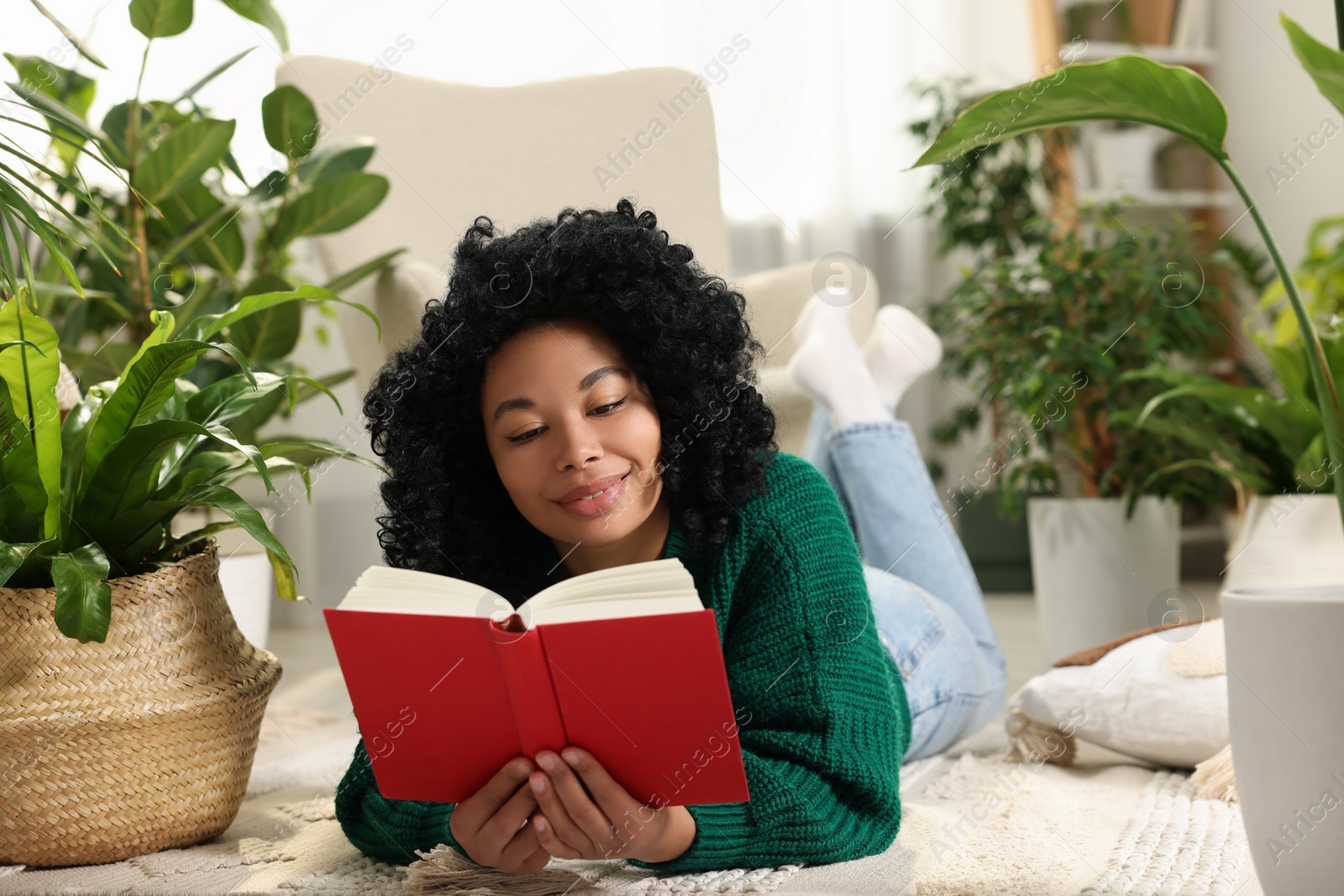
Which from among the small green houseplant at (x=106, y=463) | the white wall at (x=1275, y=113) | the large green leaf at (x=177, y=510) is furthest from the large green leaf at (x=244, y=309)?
the white wall at (x=1275, y=113)

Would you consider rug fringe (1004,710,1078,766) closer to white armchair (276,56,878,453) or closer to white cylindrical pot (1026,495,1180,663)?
white armchair (276,56,878,453)

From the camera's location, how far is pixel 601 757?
26.0 inches

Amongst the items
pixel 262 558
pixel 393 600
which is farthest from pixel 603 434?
pixel 262 558

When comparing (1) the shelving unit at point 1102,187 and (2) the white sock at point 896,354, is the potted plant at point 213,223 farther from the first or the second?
(1) the shelving unit at point 1102,187

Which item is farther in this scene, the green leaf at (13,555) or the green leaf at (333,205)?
the green leaf at (333,205)

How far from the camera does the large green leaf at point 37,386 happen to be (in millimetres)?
799

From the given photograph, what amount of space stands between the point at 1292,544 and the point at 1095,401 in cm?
63

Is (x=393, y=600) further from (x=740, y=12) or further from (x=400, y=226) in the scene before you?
(x=740, y=12)

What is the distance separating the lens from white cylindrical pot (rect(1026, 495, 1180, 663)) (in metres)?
1.86

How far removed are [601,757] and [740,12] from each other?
103 inches

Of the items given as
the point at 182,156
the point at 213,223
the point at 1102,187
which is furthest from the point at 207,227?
the point at 1102,187

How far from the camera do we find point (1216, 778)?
1011 mm

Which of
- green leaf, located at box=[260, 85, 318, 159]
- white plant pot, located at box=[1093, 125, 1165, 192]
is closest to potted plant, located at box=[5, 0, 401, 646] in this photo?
green leaf, located at box=[260, 85, 318, 159]

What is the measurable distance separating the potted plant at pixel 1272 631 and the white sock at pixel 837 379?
76 cm
